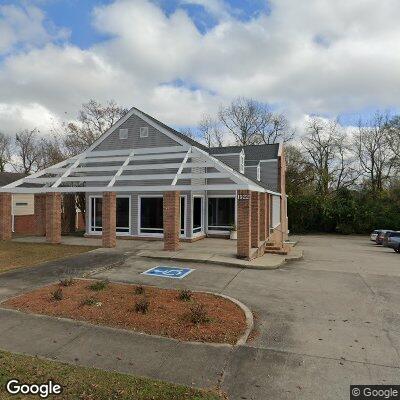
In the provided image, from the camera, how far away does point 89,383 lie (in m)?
4.59

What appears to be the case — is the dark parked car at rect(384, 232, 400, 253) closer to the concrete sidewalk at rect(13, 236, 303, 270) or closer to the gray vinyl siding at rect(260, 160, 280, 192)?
the gray vinyl siding at rect(260, 160, 280, 192)

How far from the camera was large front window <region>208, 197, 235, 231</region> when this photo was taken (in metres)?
21.6

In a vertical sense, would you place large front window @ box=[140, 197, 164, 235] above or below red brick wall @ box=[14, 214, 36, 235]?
above

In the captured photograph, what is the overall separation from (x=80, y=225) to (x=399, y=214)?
33.2 meters

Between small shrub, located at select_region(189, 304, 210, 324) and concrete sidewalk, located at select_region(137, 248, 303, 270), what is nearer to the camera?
small shrub, located at select_region(189, 304, 210, 324)

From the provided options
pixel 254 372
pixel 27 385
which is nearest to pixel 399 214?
pixel 254 372

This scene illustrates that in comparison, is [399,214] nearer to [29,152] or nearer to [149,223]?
[149,223]

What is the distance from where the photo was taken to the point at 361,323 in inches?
286

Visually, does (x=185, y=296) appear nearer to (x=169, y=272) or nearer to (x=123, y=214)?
(x=169, y=272)

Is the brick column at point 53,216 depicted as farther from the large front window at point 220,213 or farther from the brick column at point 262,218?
the brick column at point 262,218

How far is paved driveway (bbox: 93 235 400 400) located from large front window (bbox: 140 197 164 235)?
23.7 feet

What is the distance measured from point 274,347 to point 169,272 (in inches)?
247

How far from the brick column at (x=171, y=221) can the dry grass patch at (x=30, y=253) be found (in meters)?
3.95

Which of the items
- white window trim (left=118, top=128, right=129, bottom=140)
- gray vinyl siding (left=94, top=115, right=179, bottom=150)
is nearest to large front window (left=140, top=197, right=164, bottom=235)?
gray vinyl siding (left=94, top=115, right=179, bottom=150)
